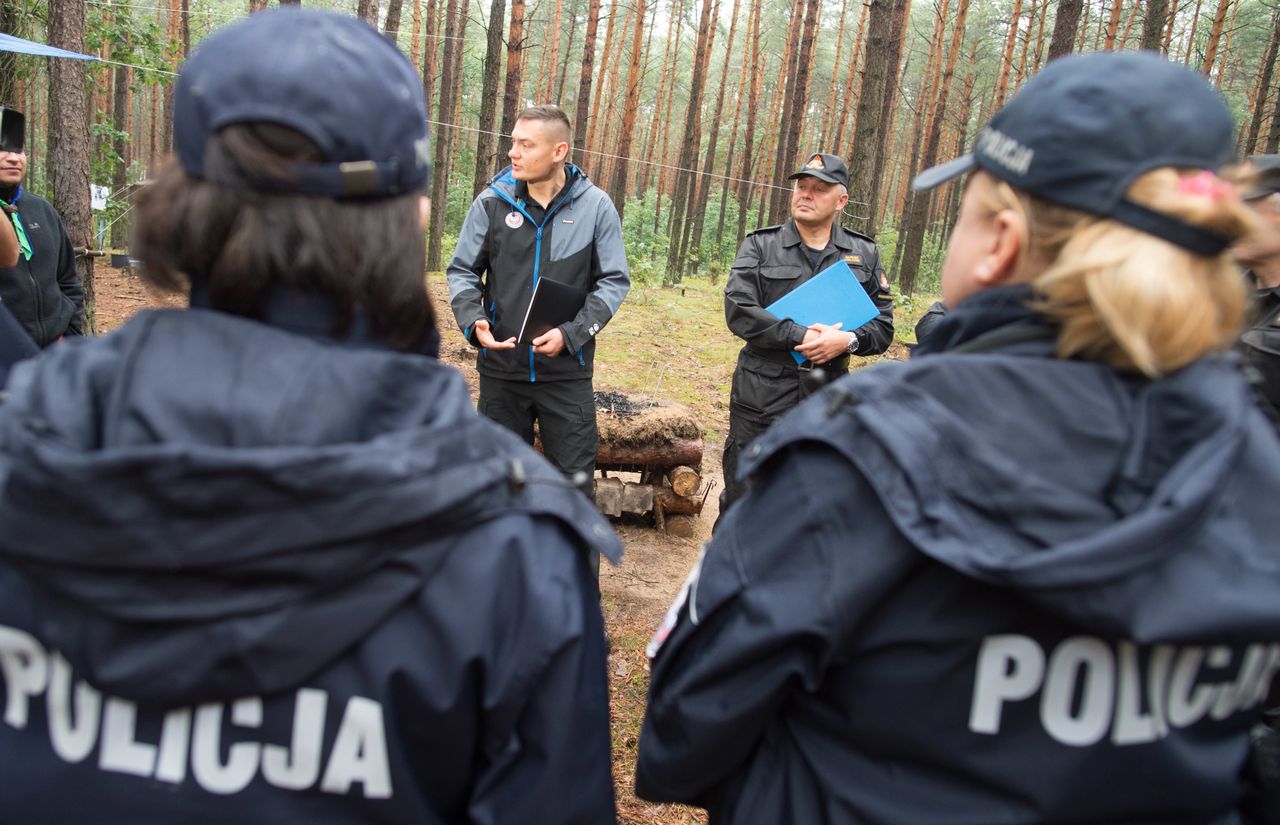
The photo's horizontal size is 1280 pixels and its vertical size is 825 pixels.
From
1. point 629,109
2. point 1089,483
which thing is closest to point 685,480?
point 1089,483

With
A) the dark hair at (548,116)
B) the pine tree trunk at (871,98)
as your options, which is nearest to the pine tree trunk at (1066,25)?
the pine tree trunk at (871,98)

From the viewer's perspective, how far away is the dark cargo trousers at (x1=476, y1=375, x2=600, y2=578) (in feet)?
14.7

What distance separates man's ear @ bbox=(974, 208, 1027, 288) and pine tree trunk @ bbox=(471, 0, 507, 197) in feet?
38.6

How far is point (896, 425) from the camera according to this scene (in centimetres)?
110

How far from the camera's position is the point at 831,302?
4.26m

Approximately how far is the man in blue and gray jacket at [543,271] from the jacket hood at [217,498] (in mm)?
3273

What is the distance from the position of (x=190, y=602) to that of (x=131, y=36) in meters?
14.0

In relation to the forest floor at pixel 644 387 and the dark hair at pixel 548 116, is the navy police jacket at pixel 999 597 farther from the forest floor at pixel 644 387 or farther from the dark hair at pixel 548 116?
the dark hair at pixel 548 116

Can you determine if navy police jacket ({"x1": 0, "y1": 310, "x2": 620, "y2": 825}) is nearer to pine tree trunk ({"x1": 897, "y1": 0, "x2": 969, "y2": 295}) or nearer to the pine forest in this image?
the pine forest

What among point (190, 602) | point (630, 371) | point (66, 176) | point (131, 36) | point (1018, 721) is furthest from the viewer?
point (131, 36)

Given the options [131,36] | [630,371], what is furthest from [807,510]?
[131,36]

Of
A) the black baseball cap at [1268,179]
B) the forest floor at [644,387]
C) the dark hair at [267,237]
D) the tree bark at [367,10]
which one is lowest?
the forest floor at [644,387]

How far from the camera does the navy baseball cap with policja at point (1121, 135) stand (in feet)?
3.54

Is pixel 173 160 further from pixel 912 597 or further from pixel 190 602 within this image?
pixel 912 597
